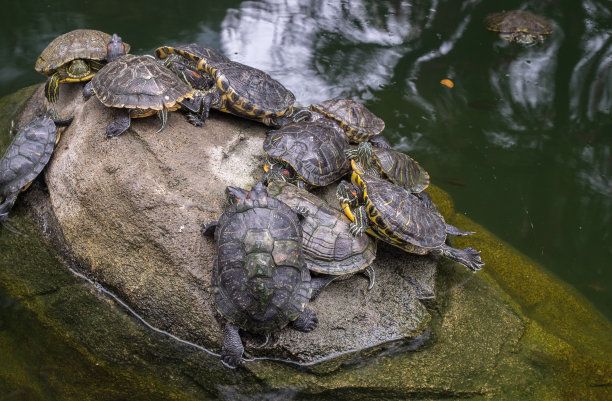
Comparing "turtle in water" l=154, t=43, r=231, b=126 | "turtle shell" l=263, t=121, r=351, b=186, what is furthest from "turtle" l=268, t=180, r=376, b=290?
"turtle in water" l=154, t=43, r=231, b=126

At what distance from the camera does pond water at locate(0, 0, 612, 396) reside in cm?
595

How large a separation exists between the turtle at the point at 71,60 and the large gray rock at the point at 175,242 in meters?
1.06

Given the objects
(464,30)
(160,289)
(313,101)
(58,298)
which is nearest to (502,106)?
(464,30)

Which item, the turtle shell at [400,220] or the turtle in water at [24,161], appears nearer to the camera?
the turtle shell at [400,220]

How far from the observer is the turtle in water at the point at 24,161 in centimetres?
470

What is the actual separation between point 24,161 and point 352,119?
3.49 meters

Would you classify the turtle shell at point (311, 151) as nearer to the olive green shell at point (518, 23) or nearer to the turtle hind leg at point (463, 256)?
the turtle hind leg at point (463, 256)

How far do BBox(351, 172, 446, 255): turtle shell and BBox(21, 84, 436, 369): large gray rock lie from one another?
0.34 meters

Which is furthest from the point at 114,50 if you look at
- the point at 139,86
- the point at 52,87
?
the point at 139,86

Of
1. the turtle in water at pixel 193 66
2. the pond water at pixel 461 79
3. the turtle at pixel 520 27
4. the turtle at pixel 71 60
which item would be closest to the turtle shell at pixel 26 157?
the turtle at pixel 71 60

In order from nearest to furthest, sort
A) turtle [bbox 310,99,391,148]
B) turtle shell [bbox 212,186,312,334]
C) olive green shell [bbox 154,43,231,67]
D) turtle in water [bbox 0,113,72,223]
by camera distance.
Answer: turtle shell [bbox 212,186,312,334]
turtle in water [bbox 0,113,72,223]
olive green shell [bbox 154,43,231,67]
turtle [bbox 310,99,391,148]

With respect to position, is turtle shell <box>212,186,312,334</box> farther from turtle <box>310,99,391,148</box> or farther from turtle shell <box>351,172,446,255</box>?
turtle <box>310,99,391,148</box>

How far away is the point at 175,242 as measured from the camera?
409 centimetres

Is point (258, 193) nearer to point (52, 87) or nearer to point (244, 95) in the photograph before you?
point (244, 95)
